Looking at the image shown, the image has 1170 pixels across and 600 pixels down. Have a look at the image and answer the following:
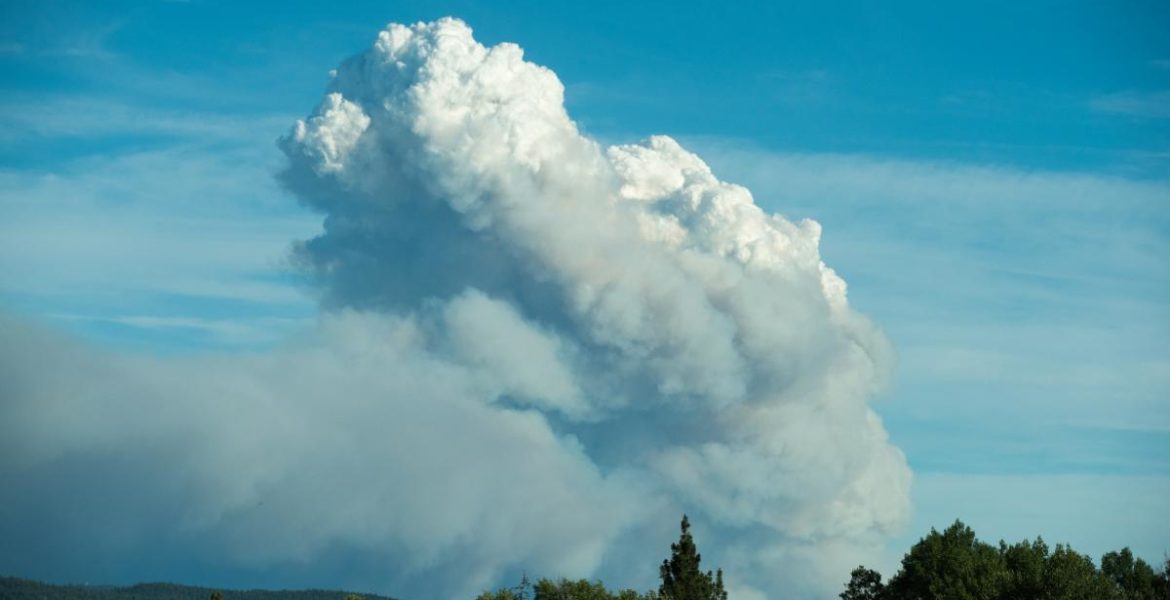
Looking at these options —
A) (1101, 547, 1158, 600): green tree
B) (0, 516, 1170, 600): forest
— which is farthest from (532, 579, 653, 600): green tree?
(1101, 547, 1158, 600): green tree

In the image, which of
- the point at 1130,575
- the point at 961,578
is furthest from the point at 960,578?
the point at 1130,575

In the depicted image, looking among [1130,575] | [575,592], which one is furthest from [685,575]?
[1130,575]

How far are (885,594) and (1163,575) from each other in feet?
94.9

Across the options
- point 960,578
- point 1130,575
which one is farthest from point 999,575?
point 1130,575

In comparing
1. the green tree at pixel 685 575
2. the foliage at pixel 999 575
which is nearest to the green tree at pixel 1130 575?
the foliage at pixel 999 575

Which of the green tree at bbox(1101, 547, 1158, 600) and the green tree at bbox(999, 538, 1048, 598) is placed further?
the green tree at bbox(1101, 547, 1158, 600)

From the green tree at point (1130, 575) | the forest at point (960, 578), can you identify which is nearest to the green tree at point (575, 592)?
the forest at point (960, 578)

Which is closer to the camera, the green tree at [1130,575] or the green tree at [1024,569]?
the green tree at [1024,569]

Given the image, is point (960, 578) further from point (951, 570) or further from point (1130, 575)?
point (1130, 575)

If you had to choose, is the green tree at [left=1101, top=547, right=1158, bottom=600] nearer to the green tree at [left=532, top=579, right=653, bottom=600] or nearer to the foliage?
the foliage

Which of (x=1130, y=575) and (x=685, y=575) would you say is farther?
(x=1130, y=575)

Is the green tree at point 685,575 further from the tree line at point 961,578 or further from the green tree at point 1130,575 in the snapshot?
the green tree at point 1130,575

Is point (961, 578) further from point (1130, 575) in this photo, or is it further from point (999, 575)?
point (1130, 575)

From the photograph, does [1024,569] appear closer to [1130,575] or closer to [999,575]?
[999,575]
